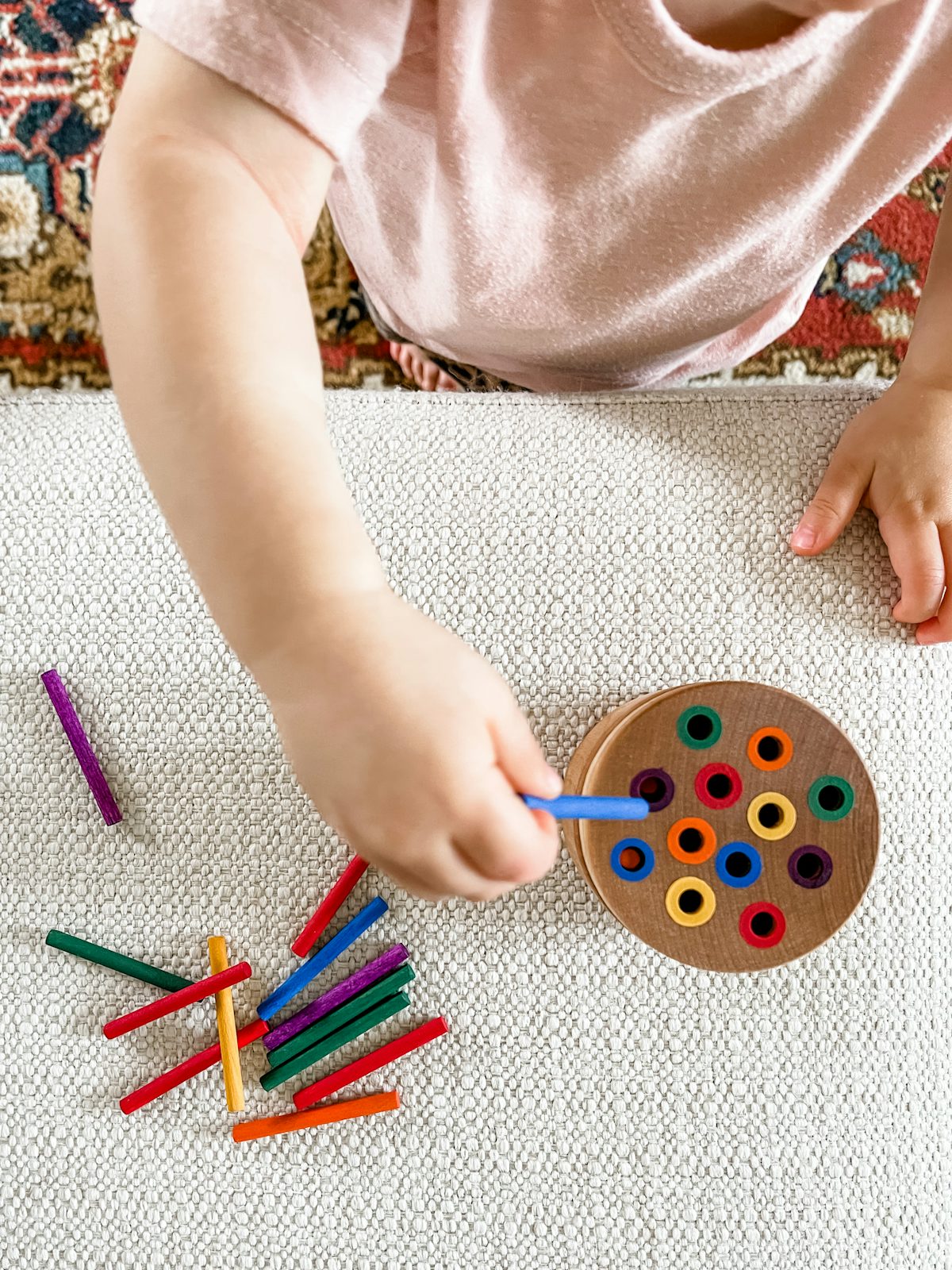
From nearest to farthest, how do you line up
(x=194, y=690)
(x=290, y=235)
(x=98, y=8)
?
(x=290, y=235), (x=194, y=690), (x=98, y=8)

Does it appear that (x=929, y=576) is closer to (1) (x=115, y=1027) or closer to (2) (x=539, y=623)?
(2) (x=539, y=623)

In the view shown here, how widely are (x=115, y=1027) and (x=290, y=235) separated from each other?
11.7 inches

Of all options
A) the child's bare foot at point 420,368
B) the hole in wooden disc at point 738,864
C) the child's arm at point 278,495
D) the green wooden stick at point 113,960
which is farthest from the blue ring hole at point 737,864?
the child's bare foot at point 420,368

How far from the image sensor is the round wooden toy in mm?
354

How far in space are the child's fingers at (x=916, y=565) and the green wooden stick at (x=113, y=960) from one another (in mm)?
330

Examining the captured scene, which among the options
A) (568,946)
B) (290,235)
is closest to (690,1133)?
(568,946)

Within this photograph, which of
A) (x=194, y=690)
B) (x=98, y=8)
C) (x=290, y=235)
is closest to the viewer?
(x=290, y=235)

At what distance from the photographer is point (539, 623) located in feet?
1.36

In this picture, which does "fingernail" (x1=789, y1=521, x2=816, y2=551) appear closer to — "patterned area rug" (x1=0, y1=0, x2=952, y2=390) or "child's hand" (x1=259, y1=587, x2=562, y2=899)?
"child's hand" (x1=259, y1=587, x2=562, y2=899)

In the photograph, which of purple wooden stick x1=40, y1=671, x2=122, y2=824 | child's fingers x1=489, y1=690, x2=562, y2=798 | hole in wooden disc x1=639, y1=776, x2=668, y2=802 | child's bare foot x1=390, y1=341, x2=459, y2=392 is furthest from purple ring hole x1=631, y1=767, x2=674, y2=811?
child's bare foot x1=390, y1=341, x2=459, y2=392

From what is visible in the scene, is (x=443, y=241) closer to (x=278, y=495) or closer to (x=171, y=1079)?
(x=278, y=495)

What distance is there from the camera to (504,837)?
250 mm

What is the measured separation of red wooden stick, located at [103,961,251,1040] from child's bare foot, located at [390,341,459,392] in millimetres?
392

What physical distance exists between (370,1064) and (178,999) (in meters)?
0.08
